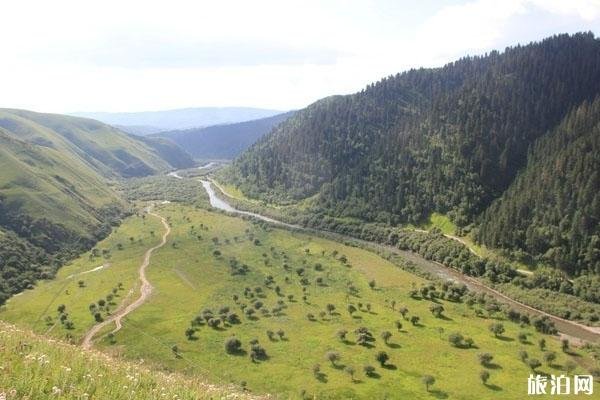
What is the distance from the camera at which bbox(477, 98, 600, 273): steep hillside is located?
442 feet

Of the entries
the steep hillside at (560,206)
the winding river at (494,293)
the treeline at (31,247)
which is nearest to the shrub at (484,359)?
the winding river at (494,293)

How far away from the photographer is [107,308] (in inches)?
4358

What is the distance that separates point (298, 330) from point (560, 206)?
317 feet

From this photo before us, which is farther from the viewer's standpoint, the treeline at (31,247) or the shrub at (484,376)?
the treeline at (31,247)

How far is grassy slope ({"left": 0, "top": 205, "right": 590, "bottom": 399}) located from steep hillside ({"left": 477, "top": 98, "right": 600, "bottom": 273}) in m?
39.5

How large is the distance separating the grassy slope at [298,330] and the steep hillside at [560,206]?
130ft

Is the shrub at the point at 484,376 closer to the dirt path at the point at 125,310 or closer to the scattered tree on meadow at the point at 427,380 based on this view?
the scattered tree on meadow at the point at 427,380

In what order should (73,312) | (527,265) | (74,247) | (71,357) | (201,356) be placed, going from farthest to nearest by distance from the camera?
1. (74,247)
2. (527,265)
3. (73,312)
4. (201,356)
5. (71,357)

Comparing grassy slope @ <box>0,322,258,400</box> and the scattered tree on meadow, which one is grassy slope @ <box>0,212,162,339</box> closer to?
the scattered tree on meadow

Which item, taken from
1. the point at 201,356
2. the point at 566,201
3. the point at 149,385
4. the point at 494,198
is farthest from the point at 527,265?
the point at 149,385

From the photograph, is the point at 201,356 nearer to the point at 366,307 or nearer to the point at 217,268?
the point at 366,307

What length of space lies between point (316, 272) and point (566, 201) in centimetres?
7968

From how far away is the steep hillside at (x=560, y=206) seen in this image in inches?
5300

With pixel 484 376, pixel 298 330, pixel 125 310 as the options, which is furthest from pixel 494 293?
pixel 125 310
